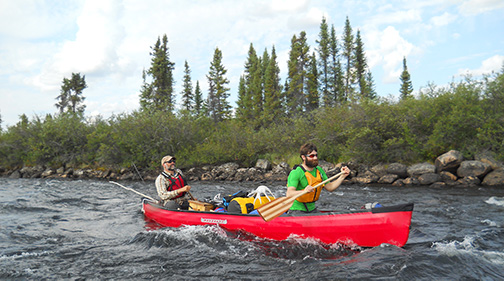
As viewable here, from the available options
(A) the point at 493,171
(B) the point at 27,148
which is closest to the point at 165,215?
(A) the point at 493,171

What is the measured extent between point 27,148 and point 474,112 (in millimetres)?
29994

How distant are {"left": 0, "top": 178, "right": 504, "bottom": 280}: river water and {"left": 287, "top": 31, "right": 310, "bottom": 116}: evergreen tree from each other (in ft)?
95.0

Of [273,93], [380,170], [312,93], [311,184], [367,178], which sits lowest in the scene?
[367,178]

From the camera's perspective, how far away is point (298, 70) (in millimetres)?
37625

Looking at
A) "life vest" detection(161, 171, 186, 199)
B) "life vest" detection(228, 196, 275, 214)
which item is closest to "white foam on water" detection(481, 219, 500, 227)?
"life vest" detection(228, 196, 275, 214)

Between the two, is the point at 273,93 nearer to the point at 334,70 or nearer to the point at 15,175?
the point at 334,70

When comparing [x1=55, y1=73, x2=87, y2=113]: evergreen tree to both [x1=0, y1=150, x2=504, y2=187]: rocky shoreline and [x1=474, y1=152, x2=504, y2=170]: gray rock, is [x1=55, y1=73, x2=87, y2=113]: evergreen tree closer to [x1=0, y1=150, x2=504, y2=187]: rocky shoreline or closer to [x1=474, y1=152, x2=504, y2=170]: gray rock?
[x1=0, y1=150, x2=504, y2=187]: rocky shoreline

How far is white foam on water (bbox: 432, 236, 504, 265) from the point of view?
4.86m

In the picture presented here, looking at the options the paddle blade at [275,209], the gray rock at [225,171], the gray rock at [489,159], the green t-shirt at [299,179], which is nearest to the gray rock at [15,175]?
the gray rock at [225,171]

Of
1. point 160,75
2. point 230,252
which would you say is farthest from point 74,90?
point 230,252

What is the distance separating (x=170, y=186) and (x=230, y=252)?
2.78 meters

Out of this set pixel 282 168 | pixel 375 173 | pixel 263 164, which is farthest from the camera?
pixel 263 164

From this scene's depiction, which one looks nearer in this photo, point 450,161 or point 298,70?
point 450,161

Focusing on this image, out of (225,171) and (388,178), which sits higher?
(225,171)
